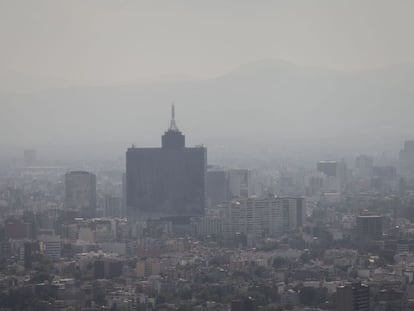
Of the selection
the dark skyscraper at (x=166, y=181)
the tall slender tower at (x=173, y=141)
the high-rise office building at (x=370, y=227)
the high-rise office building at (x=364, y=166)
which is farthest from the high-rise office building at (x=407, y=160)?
the high-rise office building at (x=370, y=227)

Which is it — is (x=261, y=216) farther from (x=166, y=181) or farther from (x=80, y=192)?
(x=80, y=192)

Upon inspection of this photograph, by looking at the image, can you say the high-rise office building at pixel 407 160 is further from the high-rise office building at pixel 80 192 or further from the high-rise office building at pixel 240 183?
the high-rise office building at pixel 80 192

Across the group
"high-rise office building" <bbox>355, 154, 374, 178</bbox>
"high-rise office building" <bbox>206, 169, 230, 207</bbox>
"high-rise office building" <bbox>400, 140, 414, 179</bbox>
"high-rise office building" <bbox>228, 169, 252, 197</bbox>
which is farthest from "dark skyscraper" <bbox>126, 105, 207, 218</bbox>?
"high-rise office building" <bbox>355, 154, 374, 178</bbox>

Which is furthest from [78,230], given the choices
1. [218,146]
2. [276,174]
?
[218,146]

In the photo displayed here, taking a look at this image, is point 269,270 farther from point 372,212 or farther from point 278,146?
point 278,146

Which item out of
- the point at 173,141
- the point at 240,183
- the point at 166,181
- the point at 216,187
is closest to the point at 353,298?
the point at 166,181

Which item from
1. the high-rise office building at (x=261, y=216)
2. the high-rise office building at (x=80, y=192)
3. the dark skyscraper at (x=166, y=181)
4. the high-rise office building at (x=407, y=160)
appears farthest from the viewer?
the high-rise office building at (x=407, y=160)
